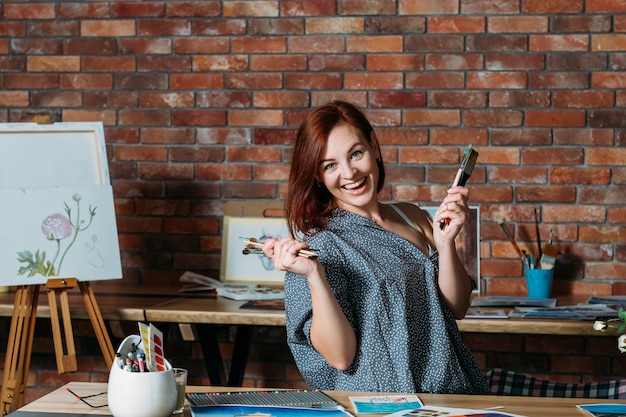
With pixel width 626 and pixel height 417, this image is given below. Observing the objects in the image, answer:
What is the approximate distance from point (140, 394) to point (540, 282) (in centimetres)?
204

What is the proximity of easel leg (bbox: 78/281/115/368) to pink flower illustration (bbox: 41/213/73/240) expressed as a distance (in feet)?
0.58

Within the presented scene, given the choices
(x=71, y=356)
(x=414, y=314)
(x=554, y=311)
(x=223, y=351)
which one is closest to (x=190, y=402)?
(x=414, y=314)

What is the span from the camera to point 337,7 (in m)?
3.50

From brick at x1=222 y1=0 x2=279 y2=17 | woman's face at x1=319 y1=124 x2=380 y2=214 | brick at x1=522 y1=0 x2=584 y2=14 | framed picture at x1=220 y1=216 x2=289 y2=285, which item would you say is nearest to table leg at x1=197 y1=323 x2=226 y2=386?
framed picture at x1=220 y1=216 x2=289 y2=285

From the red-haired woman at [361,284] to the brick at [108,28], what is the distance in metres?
1.72

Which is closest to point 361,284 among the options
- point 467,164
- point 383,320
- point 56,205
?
point 383,320

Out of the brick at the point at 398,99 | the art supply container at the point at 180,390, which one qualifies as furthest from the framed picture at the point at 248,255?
the art supply container at the point at 180,390

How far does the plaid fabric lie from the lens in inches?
94.8

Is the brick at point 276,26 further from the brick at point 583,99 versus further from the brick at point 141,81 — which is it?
the brick at point 583,99

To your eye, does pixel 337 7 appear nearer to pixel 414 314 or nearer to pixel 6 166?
pixel 6 166

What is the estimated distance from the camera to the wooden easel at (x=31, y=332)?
288 centimetres

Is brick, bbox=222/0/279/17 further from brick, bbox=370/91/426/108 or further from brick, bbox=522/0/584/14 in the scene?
brick, bbox=522/0/584/14

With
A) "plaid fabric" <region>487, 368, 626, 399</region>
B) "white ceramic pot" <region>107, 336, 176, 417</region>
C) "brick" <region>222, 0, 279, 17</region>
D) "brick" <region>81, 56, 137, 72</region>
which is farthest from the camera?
"brick" <region>81, 56, 137, 72</region>

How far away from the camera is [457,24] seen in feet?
11.2
